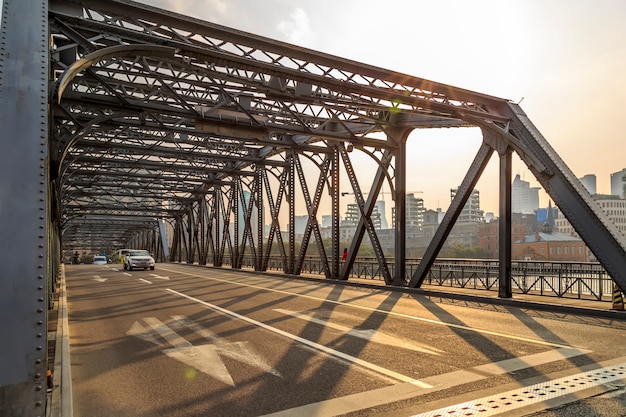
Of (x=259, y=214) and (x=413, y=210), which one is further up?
(x=413, y=210)

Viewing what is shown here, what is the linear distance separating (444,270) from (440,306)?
7584 millimetres

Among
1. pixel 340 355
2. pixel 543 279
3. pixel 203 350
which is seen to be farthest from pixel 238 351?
pixel 543 279

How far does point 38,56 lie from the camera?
5598 millimetres

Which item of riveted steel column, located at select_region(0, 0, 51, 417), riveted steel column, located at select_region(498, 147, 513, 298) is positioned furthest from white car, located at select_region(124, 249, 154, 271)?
riveted steel column, located at select_region(0, 0, 51, 417)

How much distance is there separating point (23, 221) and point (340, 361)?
449 cm

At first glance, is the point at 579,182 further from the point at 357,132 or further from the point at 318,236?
the point at 318,236

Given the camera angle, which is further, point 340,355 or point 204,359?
point 340,355

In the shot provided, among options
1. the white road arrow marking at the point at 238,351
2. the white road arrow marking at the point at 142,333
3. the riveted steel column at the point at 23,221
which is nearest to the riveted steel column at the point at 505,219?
the white road arrow marking at the point at 238,351

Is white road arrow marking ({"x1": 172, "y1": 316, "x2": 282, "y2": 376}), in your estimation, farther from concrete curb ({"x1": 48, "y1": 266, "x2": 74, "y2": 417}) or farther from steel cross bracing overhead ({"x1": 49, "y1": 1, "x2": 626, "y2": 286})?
steel cross bracing overhead ({"x1": 49, "y1": 1, "x2": 626, "y2": 286})

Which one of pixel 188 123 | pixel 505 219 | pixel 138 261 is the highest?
pixel 188 123

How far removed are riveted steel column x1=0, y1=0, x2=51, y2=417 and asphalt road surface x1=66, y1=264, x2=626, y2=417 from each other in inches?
39.9

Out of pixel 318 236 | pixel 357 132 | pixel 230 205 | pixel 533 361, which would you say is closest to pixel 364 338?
pixel 533 361

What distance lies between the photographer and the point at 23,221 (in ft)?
15.0

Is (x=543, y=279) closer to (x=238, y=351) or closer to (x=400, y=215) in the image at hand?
(x=400, y=215)
